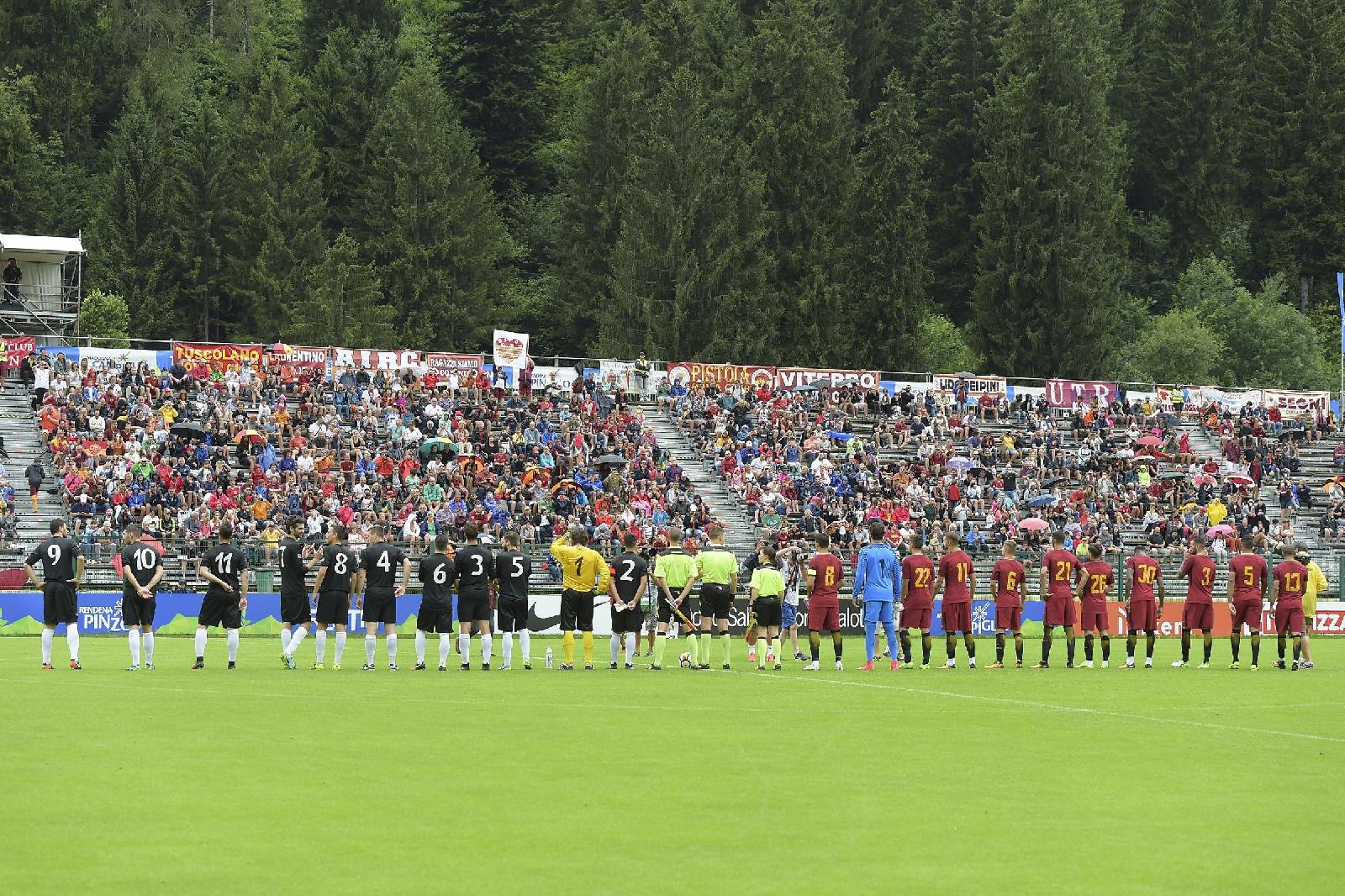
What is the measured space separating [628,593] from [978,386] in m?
35.1

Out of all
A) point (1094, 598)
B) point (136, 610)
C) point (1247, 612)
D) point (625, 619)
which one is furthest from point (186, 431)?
point (1247, 612)

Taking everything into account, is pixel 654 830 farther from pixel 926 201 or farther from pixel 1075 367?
pixel 926 201

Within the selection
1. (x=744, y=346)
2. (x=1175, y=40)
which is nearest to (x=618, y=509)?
(x=744, y=346)

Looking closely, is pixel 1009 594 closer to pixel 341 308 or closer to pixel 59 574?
pixel 59 574

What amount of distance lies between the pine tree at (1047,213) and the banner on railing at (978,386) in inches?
757

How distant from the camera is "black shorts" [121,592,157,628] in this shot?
25469 millimetres

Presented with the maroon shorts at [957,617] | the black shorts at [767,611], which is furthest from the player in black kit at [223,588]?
the maroon shorts at [957,617]

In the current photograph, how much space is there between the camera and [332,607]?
84.4 ft

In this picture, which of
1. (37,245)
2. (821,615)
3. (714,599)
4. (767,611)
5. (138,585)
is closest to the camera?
(138,585)

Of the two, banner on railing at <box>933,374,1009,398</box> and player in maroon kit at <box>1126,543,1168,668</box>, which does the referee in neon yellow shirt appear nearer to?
player in maroon kit at <box>1126,543,1168,668</box>

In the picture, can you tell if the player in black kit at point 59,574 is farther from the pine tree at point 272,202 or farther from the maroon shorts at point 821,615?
the pine tree at point 272,202

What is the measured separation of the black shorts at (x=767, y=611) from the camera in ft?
89.0

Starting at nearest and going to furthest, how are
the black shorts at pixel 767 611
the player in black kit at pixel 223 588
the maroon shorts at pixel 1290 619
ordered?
the player in black kit at pixel 223 588, the black shorts at pixel 767 611, the maroon shorts at pixel 1290 619

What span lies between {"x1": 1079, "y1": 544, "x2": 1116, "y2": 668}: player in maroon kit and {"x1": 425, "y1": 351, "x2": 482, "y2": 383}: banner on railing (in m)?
28.8
